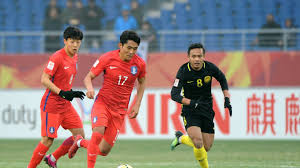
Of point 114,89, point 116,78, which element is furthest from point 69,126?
point 116,78

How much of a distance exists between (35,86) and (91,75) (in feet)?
30.6

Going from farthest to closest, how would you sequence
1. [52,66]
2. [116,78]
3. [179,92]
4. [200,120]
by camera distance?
[200,120] → [179,92] → [116,78] → [52,66]

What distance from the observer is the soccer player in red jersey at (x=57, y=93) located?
867cm

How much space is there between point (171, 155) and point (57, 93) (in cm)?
473

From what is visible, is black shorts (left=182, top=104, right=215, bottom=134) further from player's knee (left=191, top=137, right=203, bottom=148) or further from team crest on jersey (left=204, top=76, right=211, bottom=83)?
team crest on jersey (left=204, top=76, right=211, bottom=83)

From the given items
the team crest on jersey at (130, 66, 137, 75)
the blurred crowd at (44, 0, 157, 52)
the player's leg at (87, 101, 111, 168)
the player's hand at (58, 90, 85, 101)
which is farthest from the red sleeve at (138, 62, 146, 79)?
the blurred crowd at (44, 0, 157, 52)

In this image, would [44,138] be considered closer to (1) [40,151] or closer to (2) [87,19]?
(1) [40,151]

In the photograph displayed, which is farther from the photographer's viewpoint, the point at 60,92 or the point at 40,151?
the point at 40,151

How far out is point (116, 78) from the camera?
28.8 feet

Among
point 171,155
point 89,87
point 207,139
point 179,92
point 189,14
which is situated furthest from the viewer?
point 189,14

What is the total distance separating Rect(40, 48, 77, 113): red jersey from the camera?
880cm

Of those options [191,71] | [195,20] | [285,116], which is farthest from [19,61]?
[191,71]

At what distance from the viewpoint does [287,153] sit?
41.7 feet

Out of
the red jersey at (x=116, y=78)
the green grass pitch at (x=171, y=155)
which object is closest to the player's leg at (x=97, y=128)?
the red jersey at (x=116, y=78)
